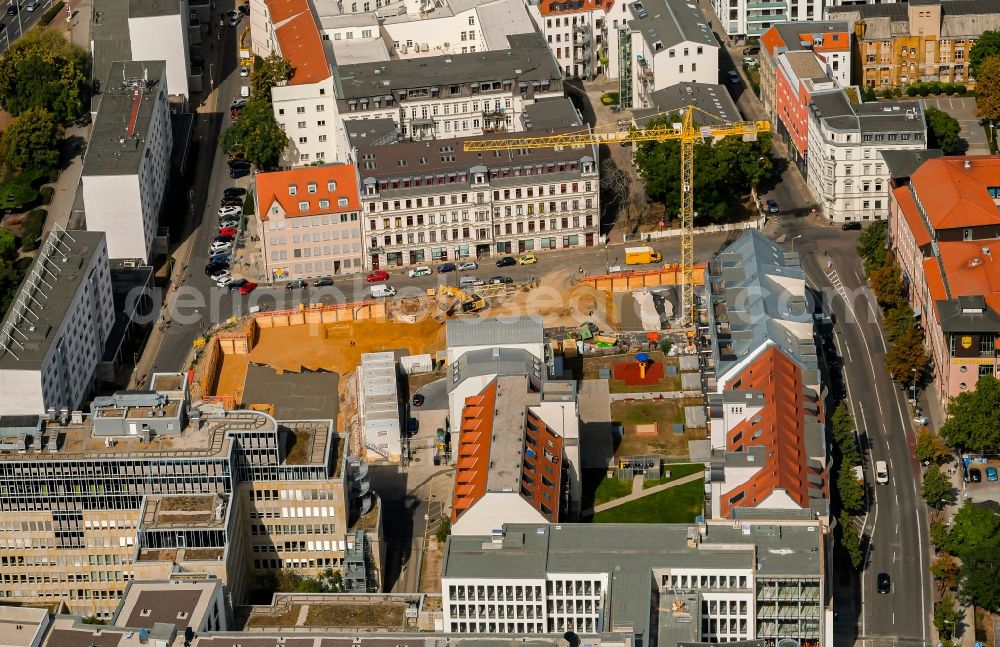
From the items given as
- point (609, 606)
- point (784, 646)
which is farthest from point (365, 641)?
point (784, 646)

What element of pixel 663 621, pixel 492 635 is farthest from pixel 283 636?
pixel 663 621

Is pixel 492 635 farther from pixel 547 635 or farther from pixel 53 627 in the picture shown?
pixel 53 627

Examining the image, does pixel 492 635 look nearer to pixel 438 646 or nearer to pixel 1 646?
pixel 438 646

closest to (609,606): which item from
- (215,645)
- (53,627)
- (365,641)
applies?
(365,641)

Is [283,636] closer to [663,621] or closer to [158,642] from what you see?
[158,642]

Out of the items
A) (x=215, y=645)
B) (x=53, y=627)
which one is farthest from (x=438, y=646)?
(x=53, y=627)

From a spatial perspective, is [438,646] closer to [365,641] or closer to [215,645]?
[365,641]
